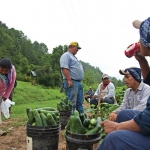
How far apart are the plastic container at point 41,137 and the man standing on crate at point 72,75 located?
2077 millimetres

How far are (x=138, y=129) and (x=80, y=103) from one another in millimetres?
3865

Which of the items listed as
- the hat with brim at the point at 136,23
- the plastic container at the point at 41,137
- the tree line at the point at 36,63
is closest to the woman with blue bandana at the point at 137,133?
the hat with brim at the point at 136,23

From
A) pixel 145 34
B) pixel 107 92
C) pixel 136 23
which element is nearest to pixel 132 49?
pixel 136 23

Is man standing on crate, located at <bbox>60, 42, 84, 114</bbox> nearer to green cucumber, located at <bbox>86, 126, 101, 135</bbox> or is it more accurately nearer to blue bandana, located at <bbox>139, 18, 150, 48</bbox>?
green cucumber, located at <bbox>86, 126, 101, 135</bbox>

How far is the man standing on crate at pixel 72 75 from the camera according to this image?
17.5ft

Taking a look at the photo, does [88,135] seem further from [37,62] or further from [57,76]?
[37,62]

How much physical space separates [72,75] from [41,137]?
2.36 m

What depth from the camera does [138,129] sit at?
5.99 feet

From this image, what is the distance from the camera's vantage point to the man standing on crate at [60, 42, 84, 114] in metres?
5.33

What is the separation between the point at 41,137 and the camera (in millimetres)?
3279

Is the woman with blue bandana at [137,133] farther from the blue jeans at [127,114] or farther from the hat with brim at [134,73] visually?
the hat with brim at [134,73]

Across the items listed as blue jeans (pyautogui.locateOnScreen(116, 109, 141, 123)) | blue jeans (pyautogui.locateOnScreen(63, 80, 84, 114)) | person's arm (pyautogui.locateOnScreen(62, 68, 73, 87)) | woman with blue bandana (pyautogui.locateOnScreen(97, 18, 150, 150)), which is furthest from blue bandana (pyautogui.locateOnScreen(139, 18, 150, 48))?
blue jeans (pyautogui.locateOnScreen(63, 80, 84, 114))

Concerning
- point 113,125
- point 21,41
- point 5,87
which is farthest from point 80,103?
point 21,41

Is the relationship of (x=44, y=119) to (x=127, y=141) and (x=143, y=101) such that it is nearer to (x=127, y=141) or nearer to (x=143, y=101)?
(x=143, y=101)
